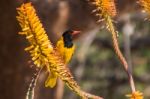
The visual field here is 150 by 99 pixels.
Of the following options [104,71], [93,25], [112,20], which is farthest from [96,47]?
[112,20]

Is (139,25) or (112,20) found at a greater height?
(139,25)

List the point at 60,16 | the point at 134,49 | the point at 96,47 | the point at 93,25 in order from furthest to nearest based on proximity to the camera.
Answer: the point at 96,47 < the point at 134,49 < the point at 93,25 < the point at 60,16

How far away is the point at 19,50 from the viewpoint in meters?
1.57

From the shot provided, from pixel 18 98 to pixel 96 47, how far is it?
245 cm

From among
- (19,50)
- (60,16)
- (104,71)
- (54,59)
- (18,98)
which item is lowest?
(54,59)

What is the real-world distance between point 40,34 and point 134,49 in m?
3.31

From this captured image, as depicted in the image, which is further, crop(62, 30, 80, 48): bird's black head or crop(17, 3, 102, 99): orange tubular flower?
crop(62, 30, 80, 48): bird's black head

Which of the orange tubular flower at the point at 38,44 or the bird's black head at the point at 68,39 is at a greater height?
the bird's black head at the point at 68,39

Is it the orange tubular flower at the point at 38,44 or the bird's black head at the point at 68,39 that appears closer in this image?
the orange tubular flower at the point at 38,44

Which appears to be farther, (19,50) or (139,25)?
(139,25)

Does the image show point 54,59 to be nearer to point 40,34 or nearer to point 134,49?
point 40,34

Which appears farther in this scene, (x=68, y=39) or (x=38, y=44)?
(x=68, y=39)

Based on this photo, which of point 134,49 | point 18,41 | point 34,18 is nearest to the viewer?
point 34,18

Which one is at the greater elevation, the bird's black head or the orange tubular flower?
the bird's black head
